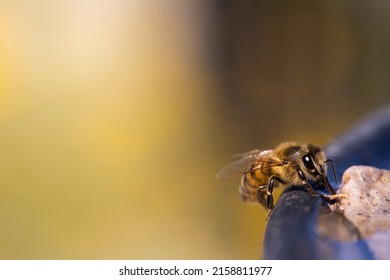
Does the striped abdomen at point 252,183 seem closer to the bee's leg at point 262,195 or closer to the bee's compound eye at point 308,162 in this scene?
the bee's leg at point 262,195

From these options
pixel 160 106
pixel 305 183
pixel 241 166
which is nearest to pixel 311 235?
pixel 305 183

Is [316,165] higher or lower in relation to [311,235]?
higher

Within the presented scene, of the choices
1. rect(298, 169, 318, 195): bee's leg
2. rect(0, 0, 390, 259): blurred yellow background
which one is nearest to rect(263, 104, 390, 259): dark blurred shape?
rect(298, 169, 318, 195): bee's leg

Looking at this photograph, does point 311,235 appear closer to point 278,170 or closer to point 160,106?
point 278,170

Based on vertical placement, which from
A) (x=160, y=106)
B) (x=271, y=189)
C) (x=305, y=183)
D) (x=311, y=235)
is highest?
(x=160, y=106)

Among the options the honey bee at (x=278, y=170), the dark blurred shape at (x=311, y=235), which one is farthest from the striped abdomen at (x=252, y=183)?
the dark blurred shape at (x=311, y=235)
